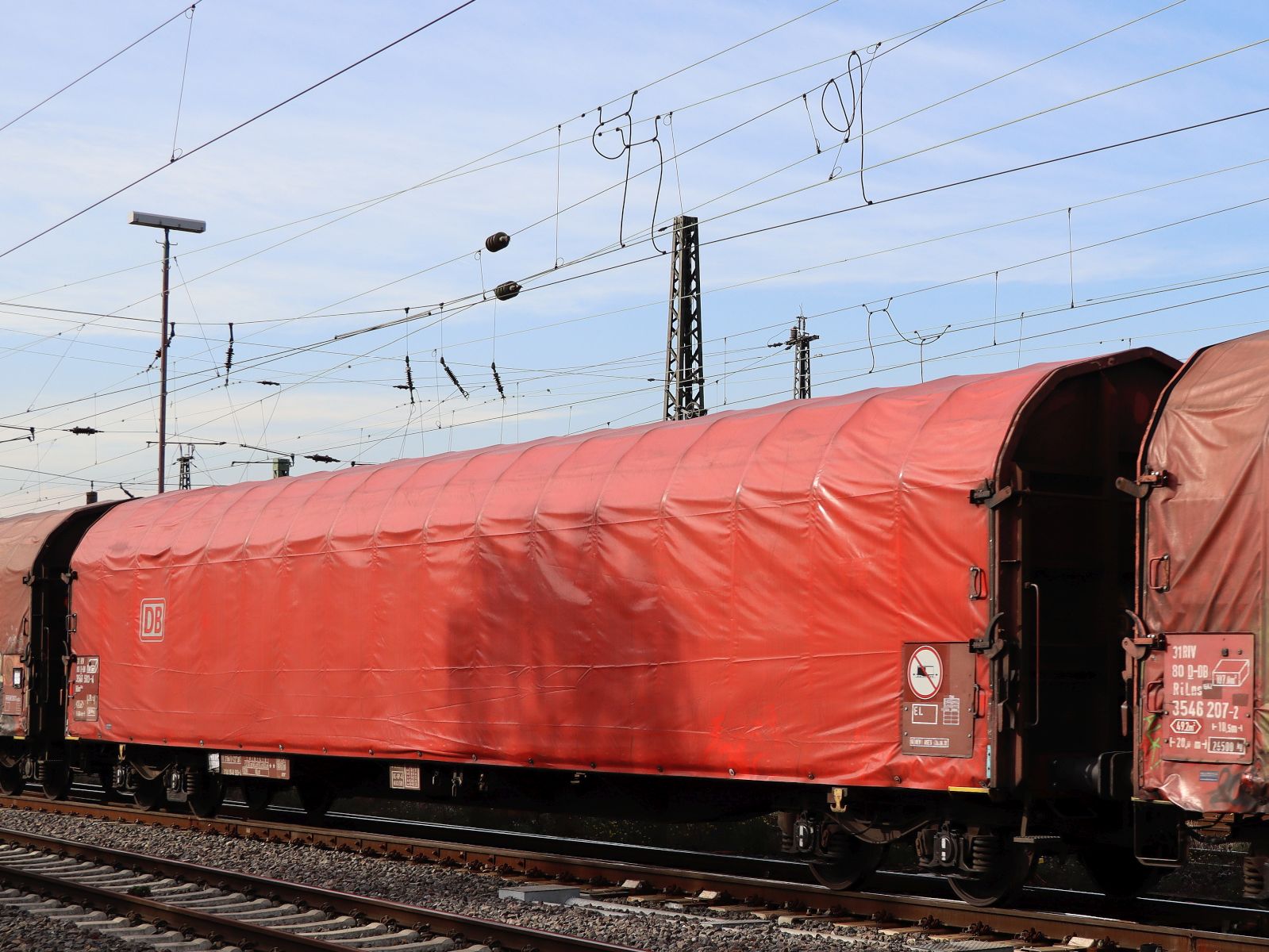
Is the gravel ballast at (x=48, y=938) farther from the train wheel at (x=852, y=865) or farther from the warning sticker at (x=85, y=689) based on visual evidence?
the warning sticker at (x=85, y=689)

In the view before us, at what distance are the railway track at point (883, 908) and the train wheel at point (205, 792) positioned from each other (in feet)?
14.4

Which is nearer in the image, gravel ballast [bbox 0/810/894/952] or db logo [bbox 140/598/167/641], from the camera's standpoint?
gravel ballast [bbox 0/810/894/952]

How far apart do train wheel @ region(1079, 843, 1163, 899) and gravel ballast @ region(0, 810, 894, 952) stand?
2243 mm

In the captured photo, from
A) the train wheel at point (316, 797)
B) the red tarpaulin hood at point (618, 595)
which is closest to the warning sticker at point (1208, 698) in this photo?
the red tarpaulin hood at point (618, 595)

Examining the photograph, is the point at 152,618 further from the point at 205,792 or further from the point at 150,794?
the point at 150,794

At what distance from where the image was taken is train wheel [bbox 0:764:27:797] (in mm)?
22062

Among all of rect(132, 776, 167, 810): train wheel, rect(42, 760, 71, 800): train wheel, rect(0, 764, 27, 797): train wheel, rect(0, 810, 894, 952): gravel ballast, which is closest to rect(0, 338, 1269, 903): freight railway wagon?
rect(0, 810, 894, 952): gravel ballast

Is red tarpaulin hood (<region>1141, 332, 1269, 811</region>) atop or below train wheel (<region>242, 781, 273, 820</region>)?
atop

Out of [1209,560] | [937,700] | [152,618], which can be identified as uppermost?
[1209,560]

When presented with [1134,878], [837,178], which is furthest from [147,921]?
[837,178]

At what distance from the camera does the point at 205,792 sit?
1862 centimetres

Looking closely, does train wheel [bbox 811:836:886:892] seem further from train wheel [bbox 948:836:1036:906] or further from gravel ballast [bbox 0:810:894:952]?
gravel ballast [bbox 0:810:894:952]

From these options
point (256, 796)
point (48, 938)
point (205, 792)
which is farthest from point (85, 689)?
point (48, 938)

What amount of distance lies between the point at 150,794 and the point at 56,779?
89.6 inches
